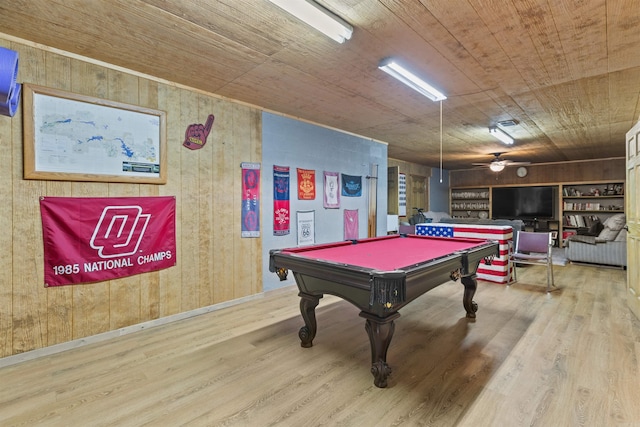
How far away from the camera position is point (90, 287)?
271 centimetres

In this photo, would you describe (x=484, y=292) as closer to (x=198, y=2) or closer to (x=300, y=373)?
(x=300, y=373)

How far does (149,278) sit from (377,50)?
2918 mm

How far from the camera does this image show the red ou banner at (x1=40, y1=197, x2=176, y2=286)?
253 centimetres

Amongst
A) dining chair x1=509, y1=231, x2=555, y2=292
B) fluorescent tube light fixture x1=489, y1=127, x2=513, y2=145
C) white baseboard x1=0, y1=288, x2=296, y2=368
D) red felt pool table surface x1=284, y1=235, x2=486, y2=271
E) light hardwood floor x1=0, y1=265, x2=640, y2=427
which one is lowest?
light hardwood floor x1=0, y1=265, x2=640, y2=427

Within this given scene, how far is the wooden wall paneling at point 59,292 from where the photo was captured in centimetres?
250

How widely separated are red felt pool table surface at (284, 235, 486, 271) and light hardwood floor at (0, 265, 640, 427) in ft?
2.51

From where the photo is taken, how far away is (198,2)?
1.92 metres

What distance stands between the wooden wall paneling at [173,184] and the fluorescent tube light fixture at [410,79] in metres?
2.09

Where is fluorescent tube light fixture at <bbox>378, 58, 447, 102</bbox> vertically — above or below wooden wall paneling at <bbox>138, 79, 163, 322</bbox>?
above

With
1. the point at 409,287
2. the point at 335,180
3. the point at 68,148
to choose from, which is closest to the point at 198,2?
the point at 68,148

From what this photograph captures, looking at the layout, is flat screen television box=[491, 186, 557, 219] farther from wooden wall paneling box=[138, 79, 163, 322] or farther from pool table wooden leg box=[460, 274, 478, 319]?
wooden wall paneling box=[138, 79, 163, 322]

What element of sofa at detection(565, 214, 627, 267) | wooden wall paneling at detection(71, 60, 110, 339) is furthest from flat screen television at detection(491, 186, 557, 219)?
wooden wall paneling at detection(71, 60, 110, 339)

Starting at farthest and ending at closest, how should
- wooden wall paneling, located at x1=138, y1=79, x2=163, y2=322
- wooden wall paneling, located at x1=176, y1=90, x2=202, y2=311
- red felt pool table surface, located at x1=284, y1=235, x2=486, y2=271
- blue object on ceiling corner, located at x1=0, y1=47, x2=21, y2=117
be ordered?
wooden wall paneling, located at x1=176, y1=90, x2=202, y2=311, wooden wall paneling, located at x1=138, y1=79, x2=163, y2=322, red felt pool table surface, located at x1=284, y1=235, x2=486, y2=271, blue object on ceiling corner, located at x1=0, y1=47, x2=21, y2=117

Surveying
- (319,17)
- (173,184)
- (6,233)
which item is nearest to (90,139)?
(173,184)
